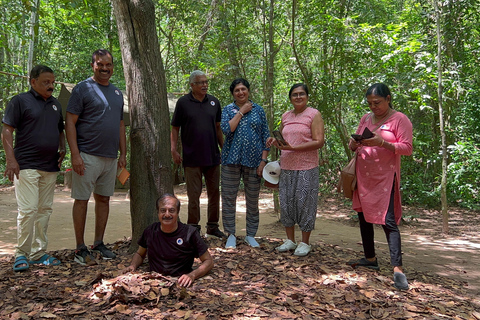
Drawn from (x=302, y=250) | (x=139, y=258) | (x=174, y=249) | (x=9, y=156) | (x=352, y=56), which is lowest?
(x=302, y=250)

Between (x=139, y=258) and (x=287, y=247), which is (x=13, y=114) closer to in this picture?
(x=139, y=258)

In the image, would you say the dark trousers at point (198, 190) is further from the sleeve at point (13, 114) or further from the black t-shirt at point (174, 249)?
the sleeve at point (13, 114)

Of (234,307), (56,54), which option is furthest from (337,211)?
(56,54)

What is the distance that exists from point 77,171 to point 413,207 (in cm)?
802

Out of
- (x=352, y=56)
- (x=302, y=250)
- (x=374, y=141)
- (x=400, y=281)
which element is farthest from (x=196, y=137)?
(x=352, y=56)

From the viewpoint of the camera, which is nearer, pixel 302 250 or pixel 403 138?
pixel 403 138

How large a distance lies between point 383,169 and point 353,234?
3204mm

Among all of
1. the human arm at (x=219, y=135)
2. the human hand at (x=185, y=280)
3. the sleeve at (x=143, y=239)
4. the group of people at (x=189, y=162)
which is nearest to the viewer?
the human hand at (x=185, y=280)

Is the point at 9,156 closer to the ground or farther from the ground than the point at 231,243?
farther from the ground

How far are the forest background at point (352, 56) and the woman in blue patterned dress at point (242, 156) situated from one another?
85cm

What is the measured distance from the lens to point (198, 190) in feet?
15.7

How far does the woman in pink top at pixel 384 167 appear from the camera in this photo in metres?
3.77

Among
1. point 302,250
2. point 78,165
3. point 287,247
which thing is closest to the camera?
point 78,165

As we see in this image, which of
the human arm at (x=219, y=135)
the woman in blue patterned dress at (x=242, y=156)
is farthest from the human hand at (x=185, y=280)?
the human arm at (x=219, y=135)
